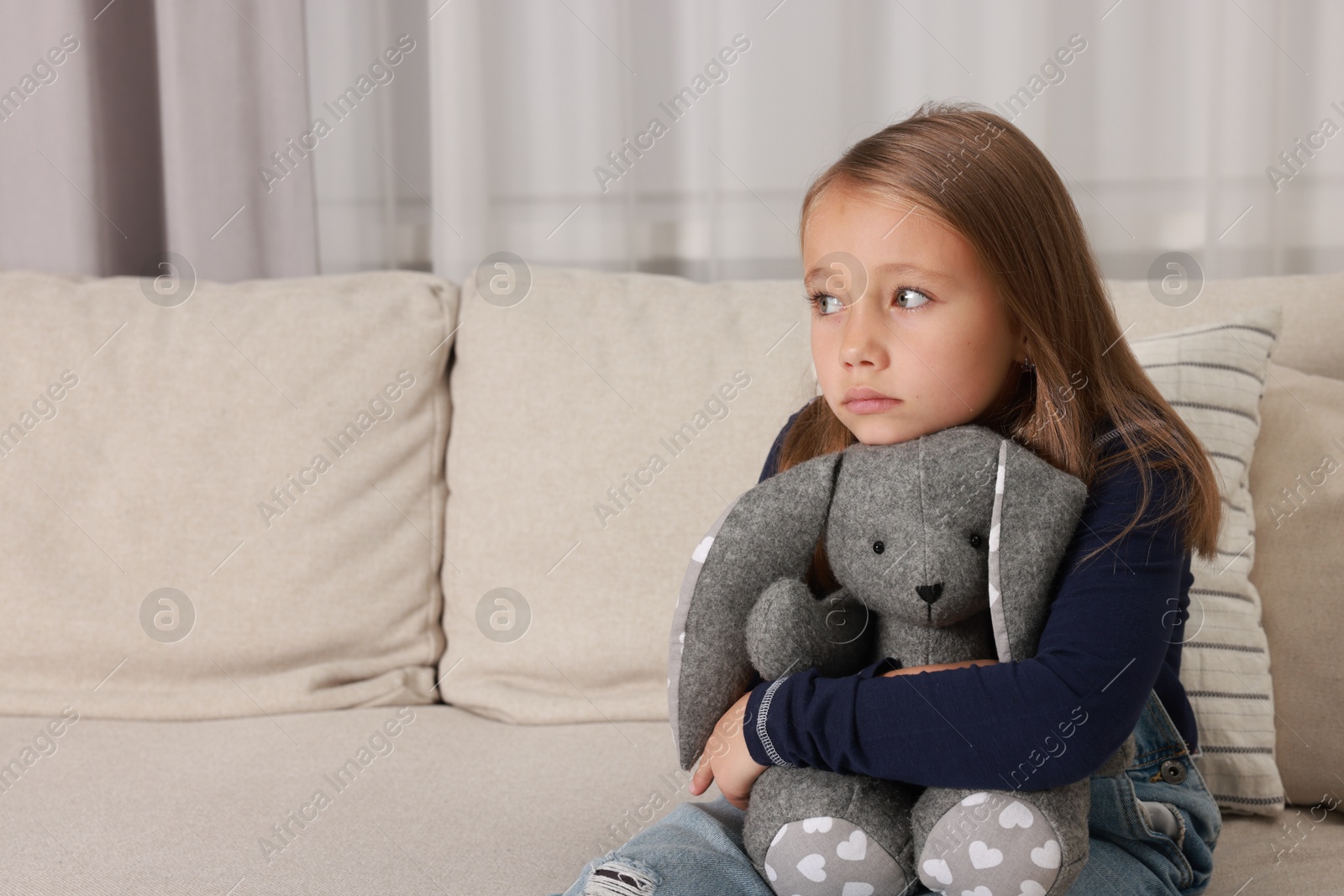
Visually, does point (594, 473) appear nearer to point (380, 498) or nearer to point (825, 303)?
point (380, 498)

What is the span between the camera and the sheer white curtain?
150 cm

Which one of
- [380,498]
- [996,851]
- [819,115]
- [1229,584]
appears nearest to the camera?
[996,851]

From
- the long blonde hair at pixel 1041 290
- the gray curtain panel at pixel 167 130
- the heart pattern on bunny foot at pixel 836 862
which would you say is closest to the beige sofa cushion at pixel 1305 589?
the long blonde hair at pixel 1041 290


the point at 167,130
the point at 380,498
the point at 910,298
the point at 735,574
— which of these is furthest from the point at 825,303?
the point at 167,130

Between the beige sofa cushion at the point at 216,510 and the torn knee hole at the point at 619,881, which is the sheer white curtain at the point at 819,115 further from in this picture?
the torn knee hole at the point at 619,881

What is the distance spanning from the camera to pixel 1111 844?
77cm

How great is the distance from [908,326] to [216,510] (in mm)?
905

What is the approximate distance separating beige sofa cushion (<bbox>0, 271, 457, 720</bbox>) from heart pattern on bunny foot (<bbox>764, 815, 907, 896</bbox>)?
2.39 feet

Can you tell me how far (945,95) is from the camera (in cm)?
155

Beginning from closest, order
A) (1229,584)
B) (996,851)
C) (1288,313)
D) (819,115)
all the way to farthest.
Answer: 1. (996,851)
2. (1229,584)
3. (1288,313)
4. (819,115)

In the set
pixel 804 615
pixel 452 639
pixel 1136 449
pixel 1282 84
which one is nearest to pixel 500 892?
pixel 804 615

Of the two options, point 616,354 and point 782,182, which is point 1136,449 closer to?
point 616,354

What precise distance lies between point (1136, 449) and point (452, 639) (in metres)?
0.86

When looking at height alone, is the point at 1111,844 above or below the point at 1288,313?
below
